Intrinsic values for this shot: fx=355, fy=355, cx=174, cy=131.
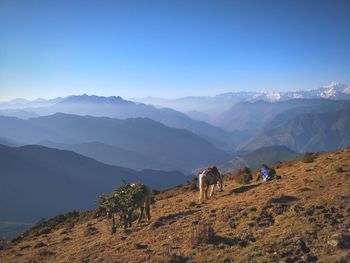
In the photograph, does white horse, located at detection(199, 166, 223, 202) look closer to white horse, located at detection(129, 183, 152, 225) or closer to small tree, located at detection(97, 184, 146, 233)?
white horse, located at detection(129, 183, 152, 225)

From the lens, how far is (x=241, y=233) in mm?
14656

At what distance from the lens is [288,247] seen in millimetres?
11953

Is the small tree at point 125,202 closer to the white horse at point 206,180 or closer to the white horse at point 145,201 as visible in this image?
the white horse at point 145,201

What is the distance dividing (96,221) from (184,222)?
10876 mm

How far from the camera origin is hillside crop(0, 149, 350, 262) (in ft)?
39.5

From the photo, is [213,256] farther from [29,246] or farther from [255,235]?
[29,246]

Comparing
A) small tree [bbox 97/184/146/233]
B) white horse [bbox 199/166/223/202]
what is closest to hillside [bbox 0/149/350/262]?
small tree [bbox 97/184/146/233]

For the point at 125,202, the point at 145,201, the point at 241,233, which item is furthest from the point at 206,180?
the point at 241,233

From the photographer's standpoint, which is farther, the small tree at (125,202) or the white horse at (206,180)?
the white horse at (206,180)

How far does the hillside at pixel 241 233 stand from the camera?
12038mm

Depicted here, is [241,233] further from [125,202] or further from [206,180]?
[206,180]

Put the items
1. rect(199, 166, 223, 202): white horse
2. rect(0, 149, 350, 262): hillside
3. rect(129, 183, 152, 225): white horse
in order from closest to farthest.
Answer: rect(0, 149, 350, 262): hillside < rect(129, 183, 152, 225): white horse < rect(199, 166, 223, 202): white horse

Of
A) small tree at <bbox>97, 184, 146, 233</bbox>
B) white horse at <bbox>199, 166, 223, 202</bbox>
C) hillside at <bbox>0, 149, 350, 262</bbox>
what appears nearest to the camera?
hillside at <bbox>0, 149, 350, 262</bbox>

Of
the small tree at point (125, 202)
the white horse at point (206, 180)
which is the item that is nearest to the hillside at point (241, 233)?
the small tree at point (125, 202)
